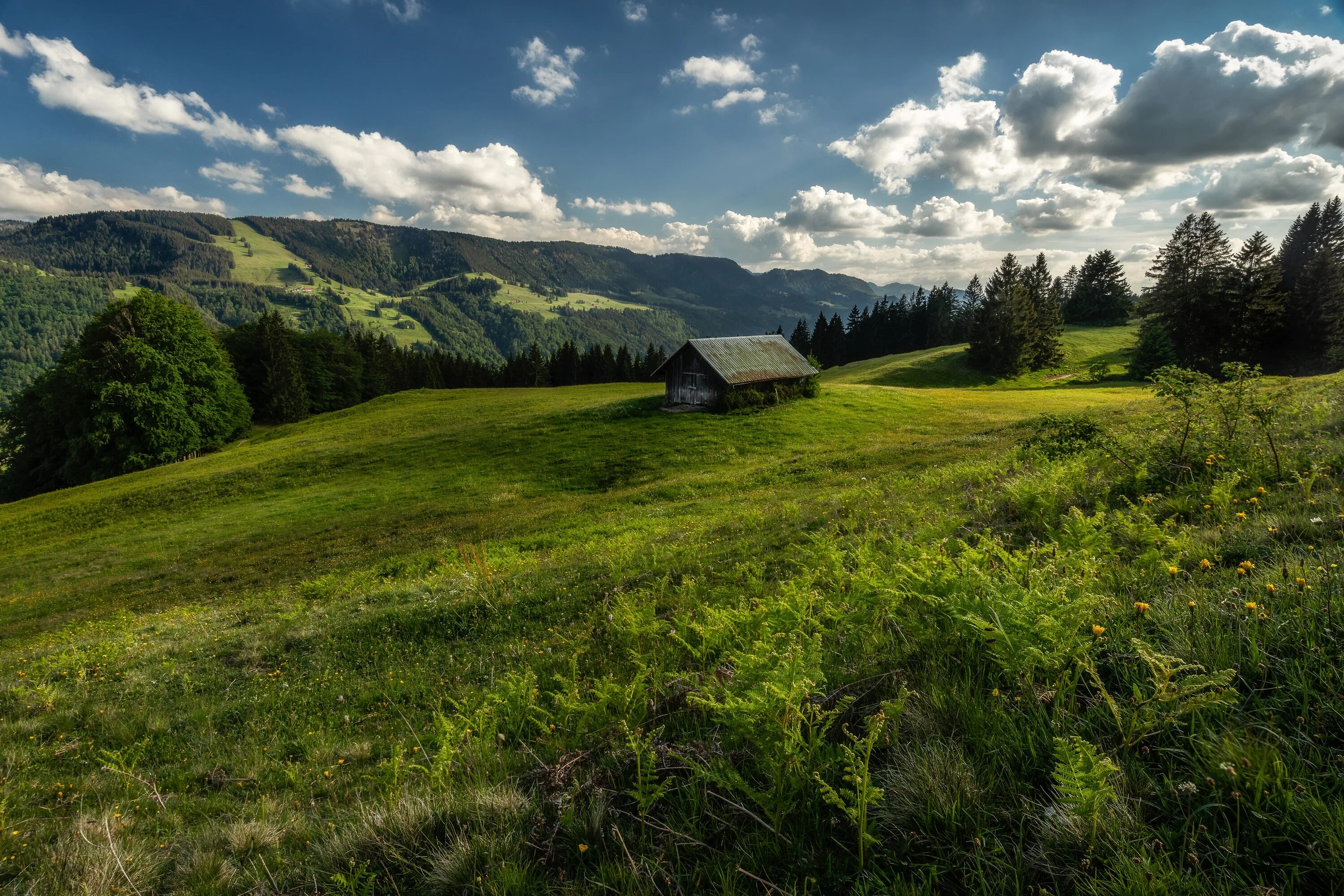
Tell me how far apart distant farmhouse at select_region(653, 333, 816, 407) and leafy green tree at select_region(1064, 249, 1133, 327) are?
8498 centimetres

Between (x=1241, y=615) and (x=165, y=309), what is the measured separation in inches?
2808

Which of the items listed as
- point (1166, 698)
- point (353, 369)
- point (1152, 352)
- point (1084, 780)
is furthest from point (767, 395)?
point (353, 369)

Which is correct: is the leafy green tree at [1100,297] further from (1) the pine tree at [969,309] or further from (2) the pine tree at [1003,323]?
(2) the pine tree at [1003,323]

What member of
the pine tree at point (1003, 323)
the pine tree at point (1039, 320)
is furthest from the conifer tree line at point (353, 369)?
the pine tree at point (1039, 320)

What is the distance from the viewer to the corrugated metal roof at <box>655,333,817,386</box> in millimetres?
39312

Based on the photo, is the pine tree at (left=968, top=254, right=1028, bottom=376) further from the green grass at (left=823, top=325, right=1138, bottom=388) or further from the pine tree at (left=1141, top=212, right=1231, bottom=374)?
the pine tree at (left=1141, top=212, right=1231, bottom=374)

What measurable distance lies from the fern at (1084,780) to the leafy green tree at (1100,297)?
119 m

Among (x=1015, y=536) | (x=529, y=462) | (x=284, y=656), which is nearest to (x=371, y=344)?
(x=529, y=462)

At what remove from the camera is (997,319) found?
2601 inches

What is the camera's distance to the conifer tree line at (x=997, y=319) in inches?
2611

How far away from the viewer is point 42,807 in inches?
178

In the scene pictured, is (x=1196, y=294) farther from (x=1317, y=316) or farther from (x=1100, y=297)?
(x=1100, y=297)

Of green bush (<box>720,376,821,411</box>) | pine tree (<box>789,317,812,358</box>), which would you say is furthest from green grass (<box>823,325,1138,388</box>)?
pine tree (<box>789,317,812,358</box>)

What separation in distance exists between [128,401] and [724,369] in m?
52.0
